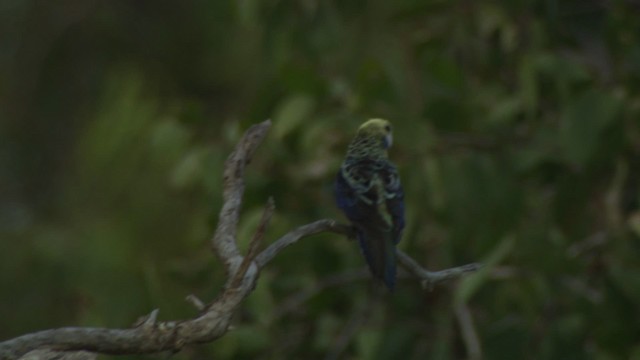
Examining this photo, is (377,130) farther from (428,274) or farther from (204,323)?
(204,323)

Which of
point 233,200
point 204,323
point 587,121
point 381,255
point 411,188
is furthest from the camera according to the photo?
point 411,188

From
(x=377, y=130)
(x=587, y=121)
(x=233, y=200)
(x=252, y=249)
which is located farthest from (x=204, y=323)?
(x=587, y=121)

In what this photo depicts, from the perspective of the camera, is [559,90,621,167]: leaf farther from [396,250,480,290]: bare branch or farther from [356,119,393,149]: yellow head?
[396,250,480,290]: bare branch

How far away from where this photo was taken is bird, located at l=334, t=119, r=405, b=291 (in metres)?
1.85

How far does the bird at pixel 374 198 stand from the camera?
1.85 metres

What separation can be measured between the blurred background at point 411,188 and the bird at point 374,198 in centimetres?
261

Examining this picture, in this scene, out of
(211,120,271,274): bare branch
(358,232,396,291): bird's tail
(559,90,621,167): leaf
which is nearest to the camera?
(358,232,396,291): bird's tail

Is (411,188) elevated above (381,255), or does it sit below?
below

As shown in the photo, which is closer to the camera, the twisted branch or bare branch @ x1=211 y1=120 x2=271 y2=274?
the twisted branch

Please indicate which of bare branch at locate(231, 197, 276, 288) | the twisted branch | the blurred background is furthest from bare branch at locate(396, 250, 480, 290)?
the blurred background

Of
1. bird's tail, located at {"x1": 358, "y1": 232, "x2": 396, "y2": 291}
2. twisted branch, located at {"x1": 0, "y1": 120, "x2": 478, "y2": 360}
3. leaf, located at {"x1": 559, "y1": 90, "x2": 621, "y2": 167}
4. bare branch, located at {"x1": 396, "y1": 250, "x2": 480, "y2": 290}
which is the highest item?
twisted branch, located at {"x1": 0, "y1": 120, "x2": 478, "y2": 360}

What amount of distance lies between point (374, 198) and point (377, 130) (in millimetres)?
210

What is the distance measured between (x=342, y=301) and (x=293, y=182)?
558mm

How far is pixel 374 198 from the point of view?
198 centimetres
